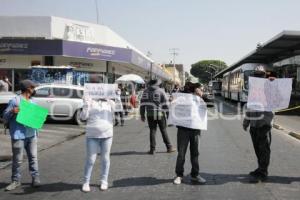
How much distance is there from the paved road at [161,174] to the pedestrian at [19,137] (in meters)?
0.23

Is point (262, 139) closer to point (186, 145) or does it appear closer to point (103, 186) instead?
point (186, 145)

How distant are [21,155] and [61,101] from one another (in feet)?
41.6

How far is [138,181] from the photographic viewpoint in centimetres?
879

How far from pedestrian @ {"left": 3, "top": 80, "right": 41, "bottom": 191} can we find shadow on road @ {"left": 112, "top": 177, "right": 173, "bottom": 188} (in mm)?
1294

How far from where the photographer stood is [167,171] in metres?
9.73

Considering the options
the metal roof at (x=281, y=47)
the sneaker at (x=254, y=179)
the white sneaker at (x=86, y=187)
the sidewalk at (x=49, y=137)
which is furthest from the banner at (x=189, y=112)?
the metal roof at (x=281, y=47)

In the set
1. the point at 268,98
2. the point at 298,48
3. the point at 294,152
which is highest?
the point at 298,48

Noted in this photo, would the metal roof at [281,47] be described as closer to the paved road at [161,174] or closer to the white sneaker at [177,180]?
the paved road at [161,174]

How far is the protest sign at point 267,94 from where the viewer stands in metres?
9.09

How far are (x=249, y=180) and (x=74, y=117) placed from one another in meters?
13.0

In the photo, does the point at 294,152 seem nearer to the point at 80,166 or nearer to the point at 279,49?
the point at 80,166

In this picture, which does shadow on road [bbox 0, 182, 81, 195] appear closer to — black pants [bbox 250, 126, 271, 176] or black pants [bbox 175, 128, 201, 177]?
black pants [bbox 175, 128, 201, 177]

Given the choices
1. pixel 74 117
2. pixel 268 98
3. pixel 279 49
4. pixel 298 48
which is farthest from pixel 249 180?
pixel 279 49

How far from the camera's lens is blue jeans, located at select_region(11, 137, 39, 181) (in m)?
8.05
